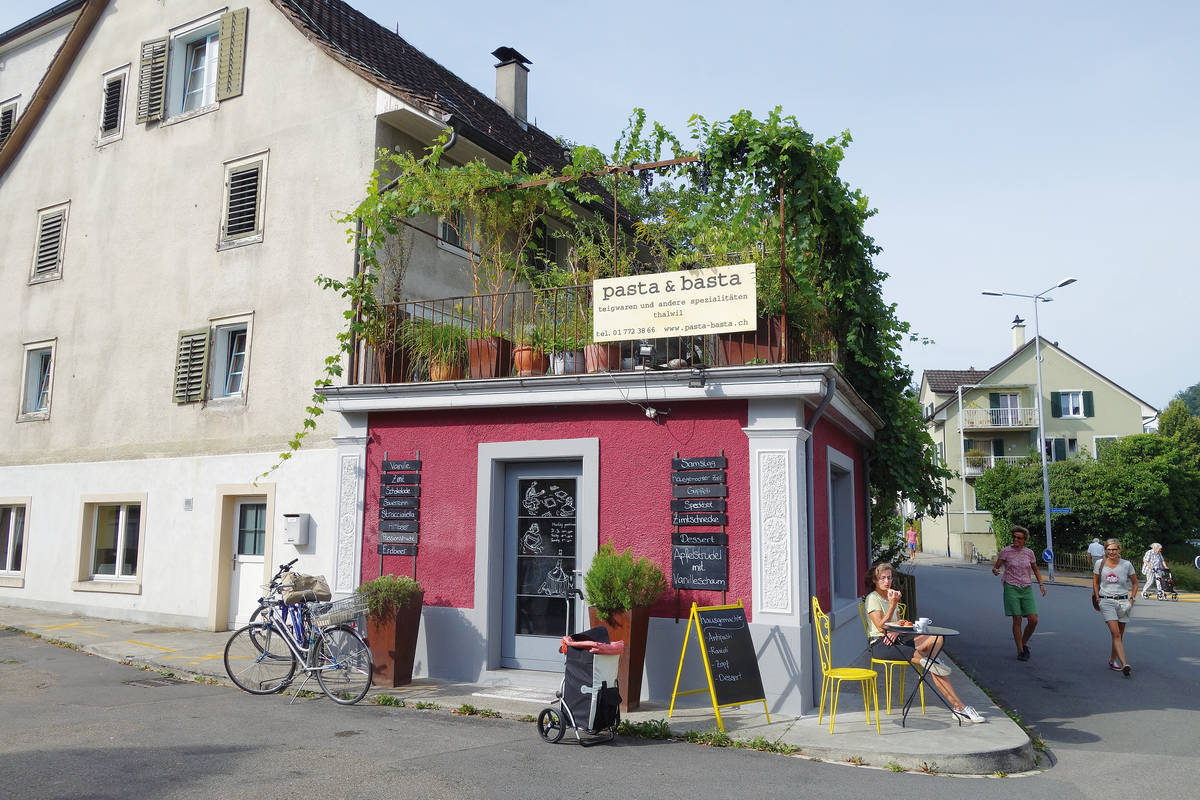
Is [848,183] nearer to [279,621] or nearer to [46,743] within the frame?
[279,621]

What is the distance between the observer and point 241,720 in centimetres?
725

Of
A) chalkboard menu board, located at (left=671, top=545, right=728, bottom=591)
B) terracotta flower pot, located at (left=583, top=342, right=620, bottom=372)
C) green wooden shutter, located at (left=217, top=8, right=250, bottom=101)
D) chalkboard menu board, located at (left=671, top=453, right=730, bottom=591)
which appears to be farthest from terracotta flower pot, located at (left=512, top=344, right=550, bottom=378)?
green wooden shutter, located at (left=217, top=8, right=250, bottom=101)

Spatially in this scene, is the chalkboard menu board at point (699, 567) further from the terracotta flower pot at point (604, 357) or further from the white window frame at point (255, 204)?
the white window frame at point (255, 204)

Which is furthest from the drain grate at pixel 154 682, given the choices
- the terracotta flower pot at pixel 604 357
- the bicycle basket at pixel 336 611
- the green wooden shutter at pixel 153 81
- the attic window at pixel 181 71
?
the green wooden shutter at pixel 153 81

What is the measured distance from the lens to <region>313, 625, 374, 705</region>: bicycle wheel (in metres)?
8.09

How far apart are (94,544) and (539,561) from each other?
9402 mm

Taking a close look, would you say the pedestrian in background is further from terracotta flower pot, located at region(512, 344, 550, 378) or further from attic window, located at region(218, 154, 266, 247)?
attic window, located at region(218, 154, 266, 247)

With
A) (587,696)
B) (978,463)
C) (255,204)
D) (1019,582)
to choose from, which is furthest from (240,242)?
(978,463)

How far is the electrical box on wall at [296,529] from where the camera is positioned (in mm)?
11477

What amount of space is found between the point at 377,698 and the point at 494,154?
7841 mm

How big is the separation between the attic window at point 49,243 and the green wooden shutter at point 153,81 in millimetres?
2608

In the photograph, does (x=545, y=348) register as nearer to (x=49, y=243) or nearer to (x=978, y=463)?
(x=49, y=243)

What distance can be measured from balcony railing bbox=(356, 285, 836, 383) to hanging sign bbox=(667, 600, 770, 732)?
2.44m

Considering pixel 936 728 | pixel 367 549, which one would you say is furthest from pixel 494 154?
pixel 936 728
